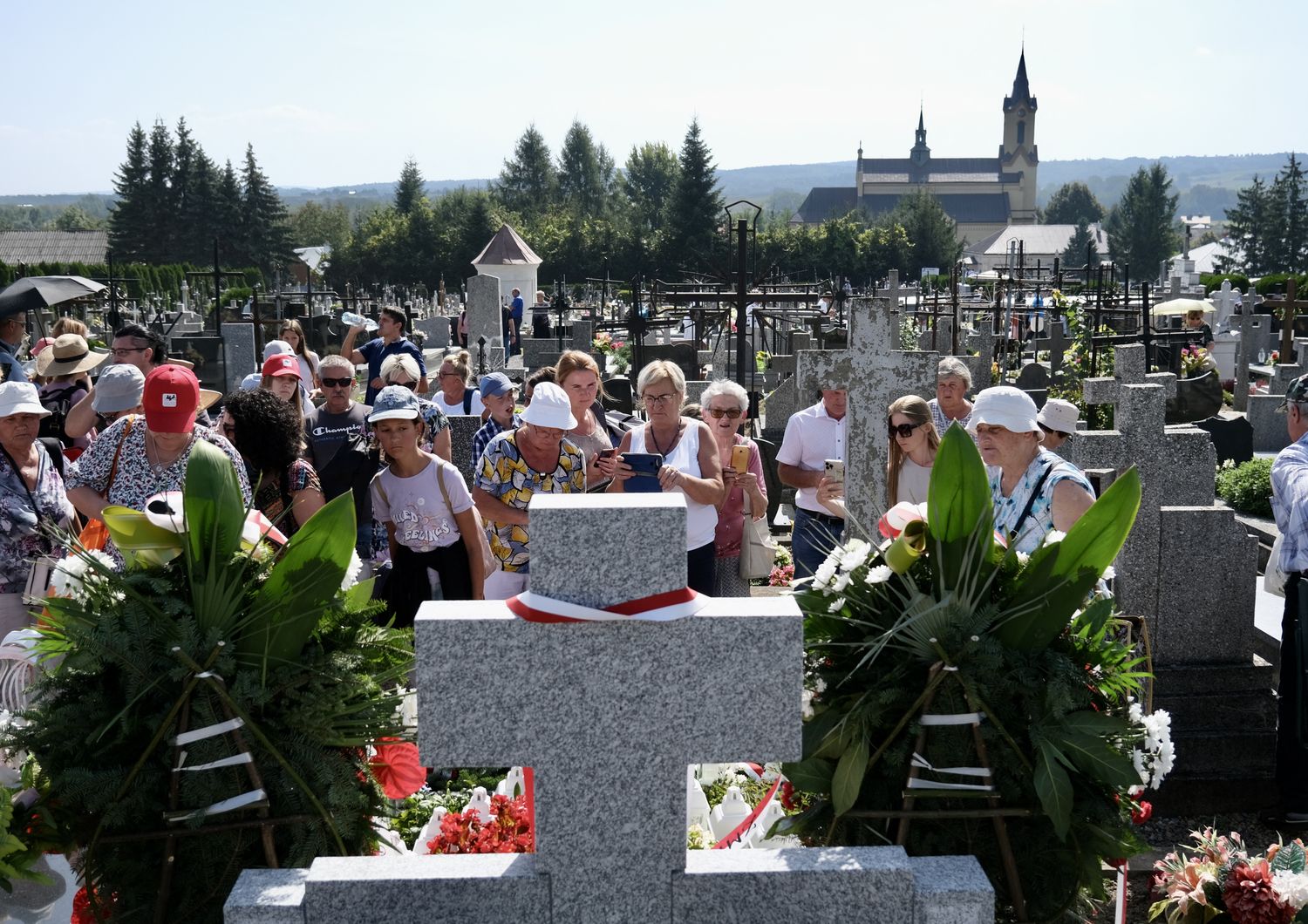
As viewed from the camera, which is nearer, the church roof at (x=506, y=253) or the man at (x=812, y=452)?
the man at (x=812, y=452)

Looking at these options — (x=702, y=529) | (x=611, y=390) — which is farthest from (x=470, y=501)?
(x=611, y=390)

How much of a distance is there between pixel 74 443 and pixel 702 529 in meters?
3.45

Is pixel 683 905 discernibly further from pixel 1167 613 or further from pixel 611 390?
pixel 611 390

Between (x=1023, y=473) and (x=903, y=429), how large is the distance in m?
1.34

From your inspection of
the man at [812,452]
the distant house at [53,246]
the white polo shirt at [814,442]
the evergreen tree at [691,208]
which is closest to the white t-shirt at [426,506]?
the man at [812,452]

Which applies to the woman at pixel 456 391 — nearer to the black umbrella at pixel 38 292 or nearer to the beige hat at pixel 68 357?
the beige hat at pixel 68 357

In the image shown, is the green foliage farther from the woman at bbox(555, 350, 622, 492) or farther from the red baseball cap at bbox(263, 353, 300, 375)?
the red baseball cap at bbox(263, 353, 300, 375)

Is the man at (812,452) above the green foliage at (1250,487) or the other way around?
above

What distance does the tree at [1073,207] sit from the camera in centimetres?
13500

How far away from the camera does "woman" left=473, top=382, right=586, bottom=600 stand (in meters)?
5.14

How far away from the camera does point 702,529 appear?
5.44m

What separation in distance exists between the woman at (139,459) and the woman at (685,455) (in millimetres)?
1611

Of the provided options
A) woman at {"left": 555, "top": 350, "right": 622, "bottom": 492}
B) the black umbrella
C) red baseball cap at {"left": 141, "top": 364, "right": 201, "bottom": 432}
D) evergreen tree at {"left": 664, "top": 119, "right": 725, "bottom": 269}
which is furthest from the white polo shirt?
evergreen tree at {"left": 664, "top": 119, "right": 725, "bottom": 269}

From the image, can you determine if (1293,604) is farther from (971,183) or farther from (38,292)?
(971,183)
